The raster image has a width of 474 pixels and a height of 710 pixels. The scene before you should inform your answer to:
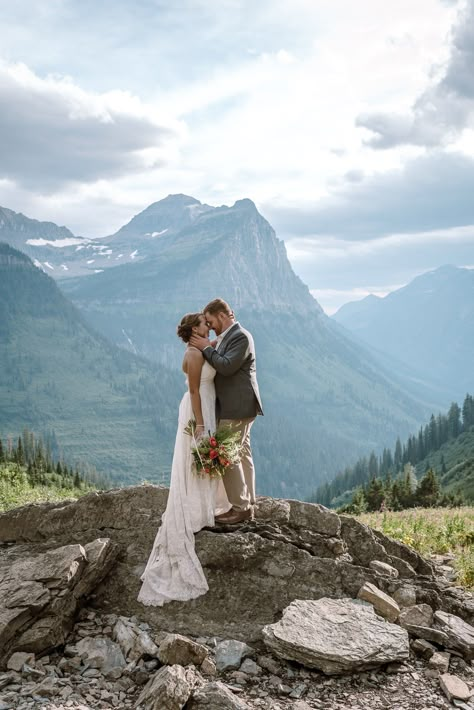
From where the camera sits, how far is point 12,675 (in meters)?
8.30

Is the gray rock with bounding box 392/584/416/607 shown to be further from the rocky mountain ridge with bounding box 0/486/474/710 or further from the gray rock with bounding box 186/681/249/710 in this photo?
the gray rock with bounding box 186/681/249/710

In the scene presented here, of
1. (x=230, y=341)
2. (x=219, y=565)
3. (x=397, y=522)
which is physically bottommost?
(x=397, y=522)

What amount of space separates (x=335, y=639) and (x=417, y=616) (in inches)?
64.5

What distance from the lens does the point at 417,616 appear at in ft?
31.1

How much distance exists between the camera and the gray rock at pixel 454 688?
8.07 metres

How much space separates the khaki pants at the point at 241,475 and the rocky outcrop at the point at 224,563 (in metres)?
0.48

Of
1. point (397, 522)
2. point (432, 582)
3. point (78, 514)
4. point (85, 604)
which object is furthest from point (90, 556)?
point (397, 522)

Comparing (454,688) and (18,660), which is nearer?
(454,688)

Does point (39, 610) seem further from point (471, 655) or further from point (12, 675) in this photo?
point (471, 655)

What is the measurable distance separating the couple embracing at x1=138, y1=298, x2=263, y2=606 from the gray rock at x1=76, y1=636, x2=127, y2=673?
990 millimetres

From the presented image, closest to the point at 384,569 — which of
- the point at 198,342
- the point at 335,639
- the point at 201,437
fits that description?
the point at 335,639

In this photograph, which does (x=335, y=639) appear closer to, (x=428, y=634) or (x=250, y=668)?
(x=250, y=668)

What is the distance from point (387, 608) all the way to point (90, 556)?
469 cm

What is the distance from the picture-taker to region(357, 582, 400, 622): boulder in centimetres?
948
